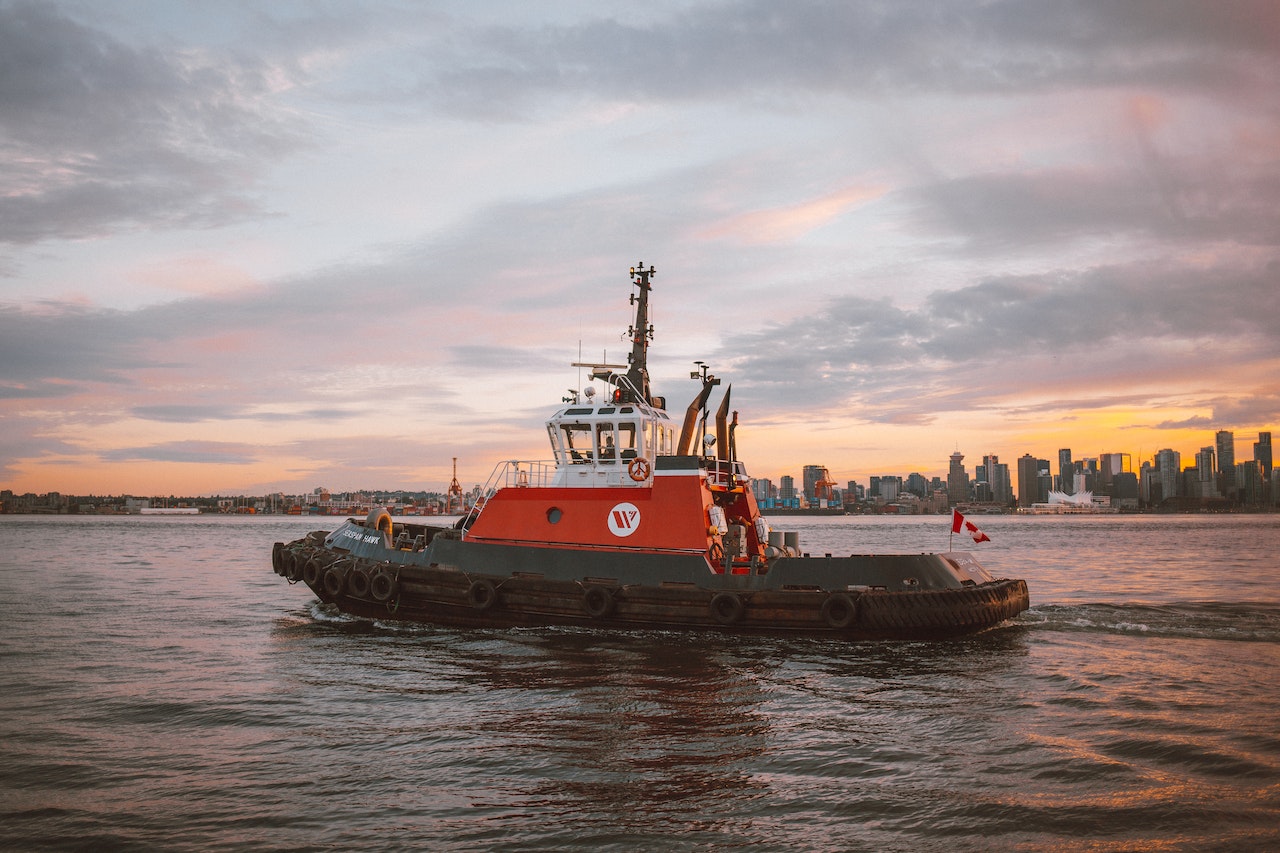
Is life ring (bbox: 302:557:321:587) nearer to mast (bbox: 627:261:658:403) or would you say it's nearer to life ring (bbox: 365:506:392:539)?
life ring (bbox: 365:506:392:539)

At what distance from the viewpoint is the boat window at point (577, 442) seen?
14.8m

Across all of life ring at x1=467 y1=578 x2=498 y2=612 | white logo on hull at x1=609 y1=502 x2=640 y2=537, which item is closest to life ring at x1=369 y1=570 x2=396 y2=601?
life ring at x1=467 y1=578 x2=498 y2=612

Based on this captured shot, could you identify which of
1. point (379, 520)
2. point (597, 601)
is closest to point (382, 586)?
point (379, 520)

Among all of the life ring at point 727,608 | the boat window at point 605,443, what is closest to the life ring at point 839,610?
the life ring at point 727,608

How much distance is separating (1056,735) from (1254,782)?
1.75m

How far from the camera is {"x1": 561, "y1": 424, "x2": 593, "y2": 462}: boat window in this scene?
1482 cm

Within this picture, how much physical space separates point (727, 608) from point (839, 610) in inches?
65.8

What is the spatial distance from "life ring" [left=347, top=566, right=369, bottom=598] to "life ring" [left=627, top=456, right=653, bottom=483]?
5.37 m

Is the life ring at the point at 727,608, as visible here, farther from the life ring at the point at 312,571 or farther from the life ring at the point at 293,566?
the life ring at the point at 293,566

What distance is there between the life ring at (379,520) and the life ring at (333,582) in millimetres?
1333

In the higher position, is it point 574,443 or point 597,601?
point 574,443

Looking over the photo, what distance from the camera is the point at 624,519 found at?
1391cm

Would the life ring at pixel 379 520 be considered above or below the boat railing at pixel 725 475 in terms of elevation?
below

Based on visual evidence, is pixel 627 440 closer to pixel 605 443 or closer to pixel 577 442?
pixel 605 443
